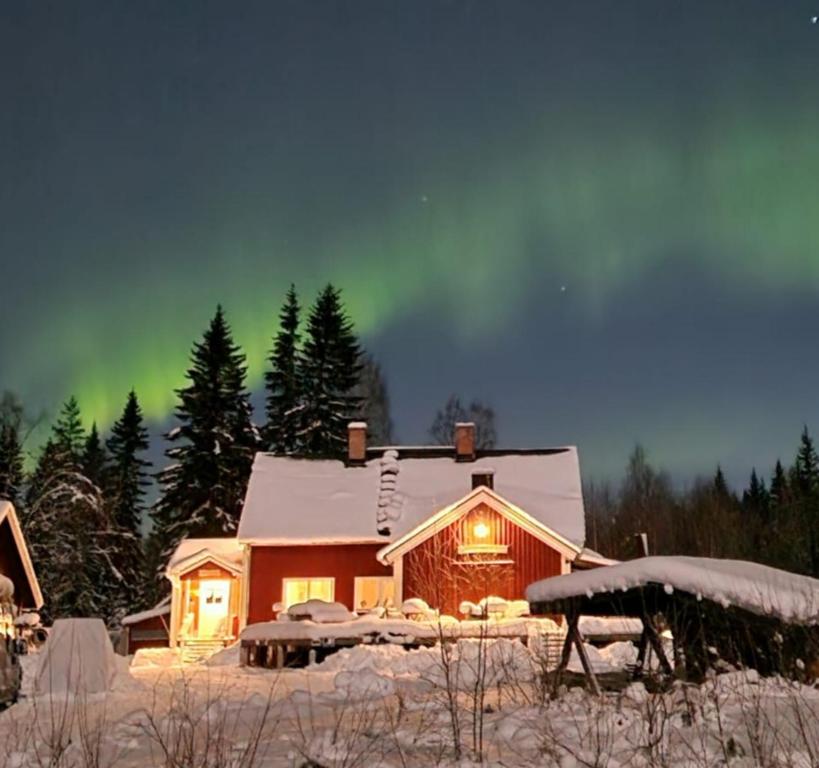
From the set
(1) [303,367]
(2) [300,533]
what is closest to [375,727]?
(2) [300,533]

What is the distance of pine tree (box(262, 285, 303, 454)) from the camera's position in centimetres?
4634

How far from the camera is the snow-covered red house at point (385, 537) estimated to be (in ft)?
91.1

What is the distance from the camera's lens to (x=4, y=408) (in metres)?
38.6

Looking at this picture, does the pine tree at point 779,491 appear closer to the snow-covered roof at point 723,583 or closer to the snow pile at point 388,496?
the snow pile at point 388,496

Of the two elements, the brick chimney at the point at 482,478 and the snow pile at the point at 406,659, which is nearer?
the snow pile at the point at 406,659

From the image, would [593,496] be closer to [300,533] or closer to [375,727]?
[300,533]

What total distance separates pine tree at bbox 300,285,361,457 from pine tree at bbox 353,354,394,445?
1373mm

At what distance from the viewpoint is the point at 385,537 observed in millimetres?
29078

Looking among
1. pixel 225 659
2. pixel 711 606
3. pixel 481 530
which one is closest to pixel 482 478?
pixel 481 530

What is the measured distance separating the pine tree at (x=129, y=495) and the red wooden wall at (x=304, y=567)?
51.1ft

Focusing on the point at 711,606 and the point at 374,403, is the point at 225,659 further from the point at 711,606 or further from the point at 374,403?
the point at 374,403

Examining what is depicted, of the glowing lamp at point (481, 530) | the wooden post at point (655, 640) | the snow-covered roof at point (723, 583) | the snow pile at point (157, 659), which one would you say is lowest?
the snow pile at point (157, 659)

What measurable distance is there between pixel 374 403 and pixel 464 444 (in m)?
19.5

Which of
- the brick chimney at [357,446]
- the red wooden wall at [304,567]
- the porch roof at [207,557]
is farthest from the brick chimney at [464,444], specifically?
the porch roof at [207,557]
